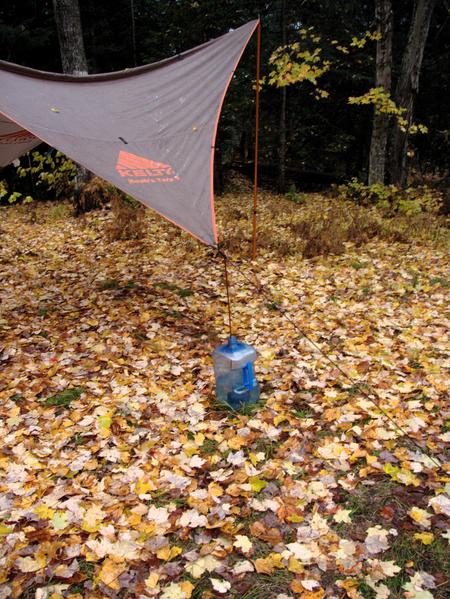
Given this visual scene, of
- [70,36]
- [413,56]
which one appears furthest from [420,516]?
[413,56]

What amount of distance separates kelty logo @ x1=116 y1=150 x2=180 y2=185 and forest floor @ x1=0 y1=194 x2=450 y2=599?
5.95 feet

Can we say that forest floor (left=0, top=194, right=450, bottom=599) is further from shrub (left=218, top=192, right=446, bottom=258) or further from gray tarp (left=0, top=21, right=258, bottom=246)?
gray tarp (left=0, top=21, right=258, bottom=246)

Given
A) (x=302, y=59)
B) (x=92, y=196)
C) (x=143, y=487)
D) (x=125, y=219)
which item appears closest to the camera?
(x=143, y=487)

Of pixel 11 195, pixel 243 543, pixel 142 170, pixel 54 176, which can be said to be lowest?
pixel 243 543

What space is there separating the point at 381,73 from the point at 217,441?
9.74 metres

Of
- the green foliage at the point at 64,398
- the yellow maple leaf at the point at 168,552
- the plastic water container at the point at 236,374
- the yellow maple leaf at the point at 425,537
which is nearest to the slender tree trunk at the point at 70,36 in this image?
the green foliage at the point at 64,398

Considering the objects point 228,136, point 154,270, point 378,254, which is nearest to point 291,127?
point 228,136

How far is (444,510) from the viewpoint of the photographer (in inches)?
112

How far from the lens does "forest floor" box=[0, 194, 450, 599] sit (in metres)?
2.56

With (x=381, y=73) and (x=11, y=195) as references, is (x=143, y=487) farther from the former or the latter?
(x=381, y=73)

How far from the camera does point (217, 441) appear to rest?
3582 millimetres

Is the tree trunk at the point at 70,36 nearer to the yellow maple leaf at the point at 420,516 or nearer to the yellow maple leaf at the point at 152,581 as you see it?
the yellow maple leaf at the point at 152,581

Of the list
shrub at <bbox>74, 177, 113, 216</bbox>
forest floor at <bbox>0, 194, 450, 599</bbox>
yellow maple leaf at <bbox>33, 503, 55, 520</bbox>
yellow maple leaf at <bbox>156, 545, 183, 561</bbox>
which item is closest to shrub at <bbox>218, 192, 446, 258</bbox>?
forest floor at <bbox>0, 194, 450, 599</bbox>

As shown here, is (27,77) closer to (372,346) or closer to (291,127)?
(372,346)
